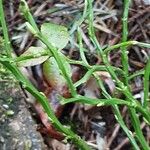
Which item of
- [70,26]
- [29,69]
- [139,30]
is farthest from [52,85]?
[139,30]

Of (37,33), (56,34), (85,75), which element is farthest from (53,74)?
(37,33)

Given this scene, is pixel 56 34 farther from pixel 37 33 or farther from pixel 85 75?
pixel 37 33

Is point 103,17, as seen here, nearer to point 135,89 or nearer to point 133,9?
point 133,9

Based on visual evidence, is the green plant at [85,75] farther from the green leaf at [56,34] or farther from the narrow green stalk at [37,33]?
the green leaf at [56,34]

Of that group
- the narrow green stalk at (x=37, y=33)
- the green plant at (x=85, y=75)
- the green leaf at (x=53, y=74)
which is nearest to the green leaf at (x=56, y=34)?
the green leaf at (x=53, y=74)

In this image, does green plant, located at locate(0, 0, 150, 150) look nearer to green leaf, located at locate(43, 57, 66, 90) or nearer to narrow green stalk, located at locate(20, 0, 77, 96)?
narrow green stalk, located at locate(20, 0, 77, 96)

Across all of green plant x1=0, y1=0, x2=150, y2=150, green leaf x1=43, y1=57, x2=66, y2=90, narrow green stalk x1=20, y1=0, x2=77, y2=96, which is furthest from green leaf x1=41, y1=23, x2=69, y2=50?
narrow green stalk x1=20, y1=0, x2=77, y2=96
